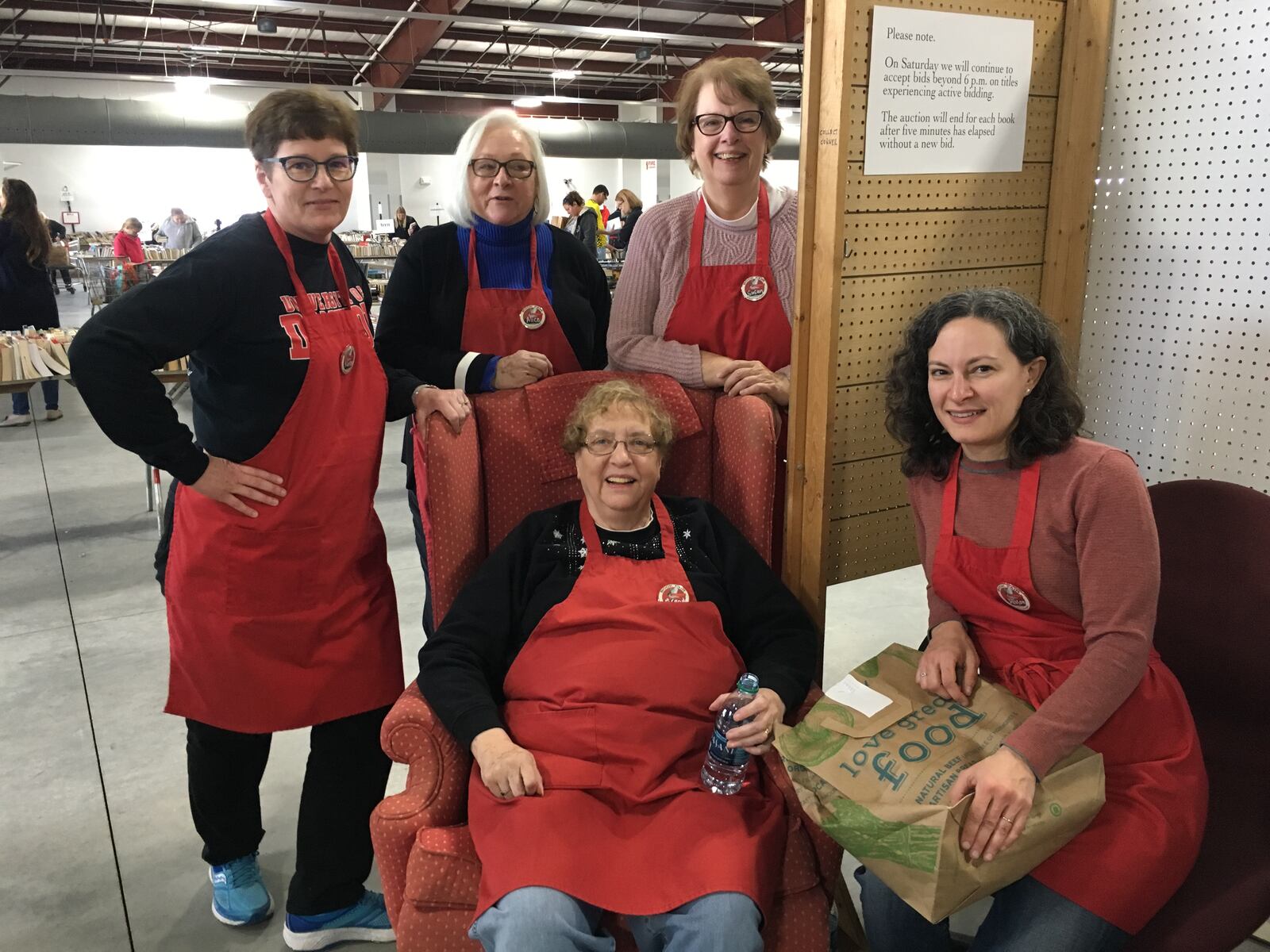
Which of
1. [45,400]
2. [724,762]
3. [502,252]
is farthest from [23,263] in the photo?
[724,762]

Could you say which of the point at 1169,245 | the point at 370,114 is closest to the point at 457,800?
the point at 1169,245

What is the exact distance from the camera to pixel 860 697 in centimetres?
159

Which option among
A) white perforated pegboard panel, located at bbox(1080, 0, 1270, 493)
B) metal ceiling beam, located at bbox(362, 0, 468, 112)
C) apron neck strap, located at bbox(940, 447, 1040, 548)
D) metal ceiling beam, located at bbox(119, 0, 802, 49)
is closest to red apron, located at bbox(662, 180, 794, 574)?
apron neck strap, located at bbox(940, 447, 1040, 548)

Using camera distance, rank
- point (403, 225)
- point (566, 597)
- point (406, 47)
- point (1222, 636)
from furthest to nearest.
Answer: point (406, 47), point (403, 225), point (566, 597), point (1222, 636)

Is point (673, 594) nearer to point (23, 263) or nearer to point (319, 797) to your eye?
point (319, 797)

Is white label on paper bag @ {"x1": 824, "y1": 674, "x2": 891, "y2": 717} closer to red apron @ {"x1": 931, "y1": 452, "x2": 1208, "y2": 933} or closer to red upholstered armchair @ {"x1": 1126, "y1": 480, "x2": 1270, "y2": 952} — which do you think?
red apron @ {"x1": 931, "y1": 452, "x2": 1208, "y2": 933}

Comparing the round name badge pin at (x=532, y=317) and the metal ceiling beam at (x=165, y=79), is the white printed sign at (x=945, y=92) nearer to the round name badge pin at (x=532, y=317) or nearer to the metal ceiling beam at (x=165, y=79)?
the round name badge pin at (x=532, y=317)

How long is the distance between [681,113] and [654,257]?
326 mm

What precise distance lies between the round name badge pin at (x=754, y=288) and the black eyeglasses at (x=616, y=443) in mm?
497

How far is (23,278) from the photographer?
5.97 meters

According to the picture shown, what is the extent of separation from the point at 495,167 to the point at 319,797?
146 centimetres

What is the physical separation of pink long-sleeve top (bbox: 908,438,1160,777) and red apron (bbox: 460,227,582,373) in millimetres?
1165

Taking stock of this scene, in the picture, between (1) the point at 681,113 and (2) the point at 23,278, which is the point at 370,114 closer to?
(2) the point at 23,278

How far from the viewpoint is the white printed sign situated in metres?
1.81
